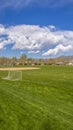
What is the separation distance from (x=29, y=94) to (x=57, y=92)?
3.00 m

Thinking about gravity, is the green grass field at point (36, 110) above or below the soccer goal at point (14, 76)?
below

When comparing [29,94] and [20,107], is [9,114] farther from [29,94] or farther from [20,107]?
[29,94]

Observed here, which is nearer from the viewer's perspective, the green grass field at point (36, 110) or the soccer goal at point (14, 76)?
the green grass field at point (36, 110)

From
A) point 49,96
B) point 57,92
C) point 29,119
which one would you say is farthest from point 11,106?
point 57,92

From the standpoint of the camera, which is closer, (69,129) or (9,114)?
(69,129)

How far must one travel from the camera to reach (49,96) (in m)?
22.9

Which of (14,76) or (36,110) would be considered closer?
(36,110)

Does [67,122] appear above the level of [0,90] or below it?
below

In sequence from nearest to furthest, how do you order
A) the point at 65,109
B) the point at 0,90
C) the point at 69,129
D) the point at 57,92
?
1. the point at 69,129
2. the point at 65,109
3. the point at 0,90
4. the point at 57,92

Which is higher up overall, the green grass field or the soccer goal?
the soccer goal

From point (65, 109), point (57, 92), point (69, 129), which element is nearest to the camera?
point (69, 129)

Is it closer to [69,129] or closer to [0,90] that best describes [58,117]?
[69,129]

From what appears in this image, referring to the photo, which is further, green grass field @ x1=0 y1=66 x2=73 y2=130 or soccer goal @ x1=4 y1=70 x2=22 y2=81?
soccer goal @ x1=4 y1=70 x2=22 y2=81

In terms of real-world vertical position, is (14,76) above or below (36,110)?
above
